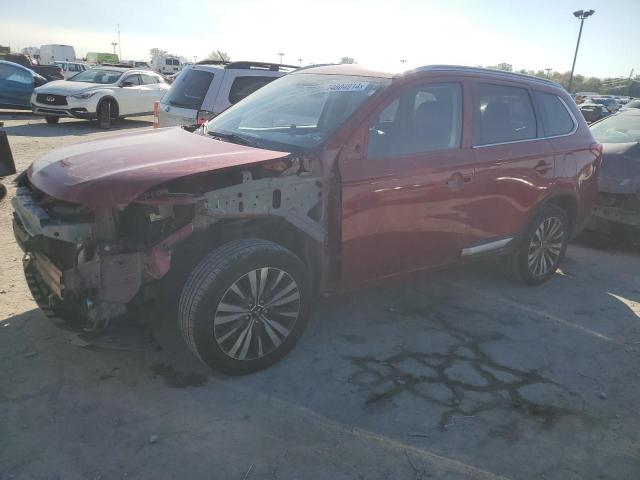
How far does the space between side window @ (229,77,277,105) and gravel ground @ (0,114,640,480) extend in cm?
445

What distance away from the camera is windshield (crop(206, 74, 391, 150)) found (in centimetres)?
351

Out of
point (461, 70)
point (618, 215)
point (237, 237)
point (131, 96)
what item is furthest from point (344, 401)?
point (131, 96)

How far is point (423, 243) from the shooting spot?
12.5ft

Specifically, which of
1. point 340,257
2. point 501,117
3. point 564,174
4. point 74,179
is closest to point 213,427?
point 340,257

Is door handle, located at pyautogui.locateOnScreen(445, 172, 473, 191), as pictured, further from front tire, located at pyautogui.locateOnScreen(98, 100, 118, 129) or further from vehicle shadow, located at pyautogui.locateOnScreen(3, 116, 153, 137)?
front tire, located at pyautogui.locateOnScreen(98, 100, 118, 129)

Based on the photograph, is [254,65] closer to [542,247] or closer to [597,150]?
[597,150]

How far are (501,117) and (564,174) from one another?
968mm

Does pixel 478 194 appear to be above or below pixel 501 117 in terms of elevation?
below

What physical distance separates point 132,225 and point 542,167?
348cm

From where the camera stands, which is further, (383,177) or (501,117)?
(501,117)

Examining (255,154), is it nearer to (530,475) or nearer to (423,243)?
(423,243)

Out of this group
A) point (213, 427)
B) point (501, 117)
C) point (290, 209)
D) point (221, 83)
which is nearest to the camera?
point (213, 427)

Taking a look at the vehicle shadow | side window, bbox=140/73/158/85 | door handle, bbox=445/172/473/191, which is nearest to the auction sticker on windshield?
door handle, bbox=445/172/473/191

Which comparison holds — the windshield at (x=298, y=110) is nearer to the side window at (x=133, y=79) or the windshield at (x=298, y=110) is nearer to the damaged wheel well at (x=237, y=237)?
the damaged wheel well at (x=237, y=237)
